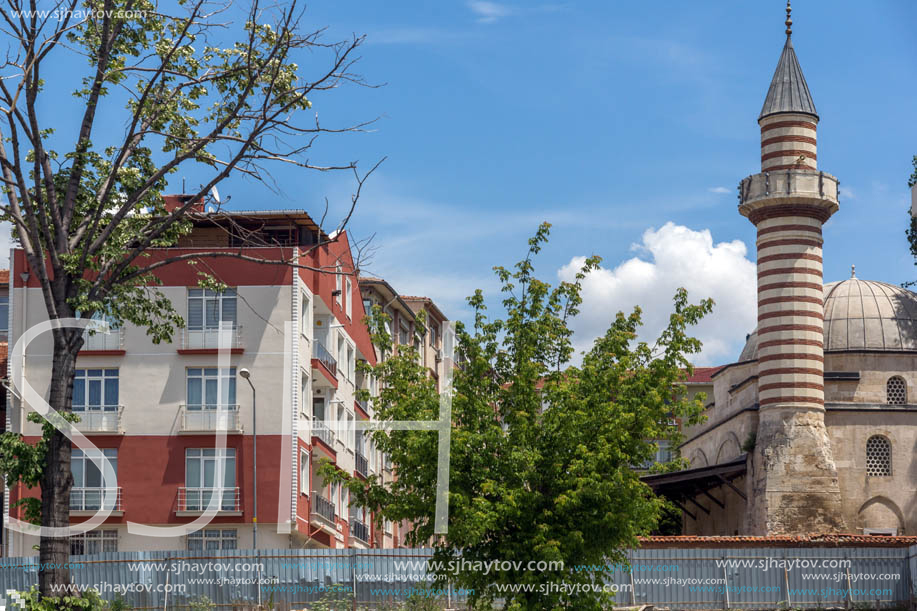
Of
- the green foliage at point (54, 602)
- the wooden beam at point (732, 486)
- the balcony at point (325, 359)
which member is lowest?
the green foliage at point (54, 602)

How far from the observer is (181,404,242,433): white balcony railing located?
1581 inches

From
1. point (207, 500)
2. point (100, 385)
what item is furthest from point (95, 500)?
point (100, 385)

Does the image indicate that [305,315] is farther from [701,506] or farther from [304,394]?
[701,506]

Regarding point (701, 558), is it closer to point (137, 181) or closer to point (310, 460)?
point (310, 460)

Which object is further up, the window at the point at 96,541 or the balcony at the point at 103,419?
the balcony at the point at 103,419

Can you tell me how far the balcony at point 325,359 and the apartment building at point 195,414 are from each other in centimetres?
182

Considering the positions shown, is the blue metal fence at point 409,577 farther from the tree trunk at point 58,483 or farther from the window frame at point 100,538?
the tree trunk at point 58,483

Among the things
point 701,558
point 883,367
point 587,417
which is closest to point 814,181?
point 883,367

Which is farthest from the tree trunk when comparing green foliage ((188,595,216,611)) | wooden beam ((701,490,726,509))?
wooden beam ((701,490,726,509))

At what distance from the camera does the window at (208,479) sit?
39.9m

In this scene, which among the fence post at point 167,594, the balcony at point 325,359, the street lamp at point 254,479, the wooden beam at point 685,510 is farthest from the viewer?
the wooden beam at point 685,510

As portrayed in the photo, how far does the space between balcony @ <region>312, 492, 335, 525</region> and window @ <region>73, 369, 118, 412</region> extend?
7.33 meters

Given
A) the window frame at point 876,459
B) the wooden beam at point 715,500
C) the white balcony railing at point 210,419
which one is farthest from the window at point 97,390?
the window frame at point 876,459

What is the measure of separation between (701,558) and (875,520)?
60.2ft
